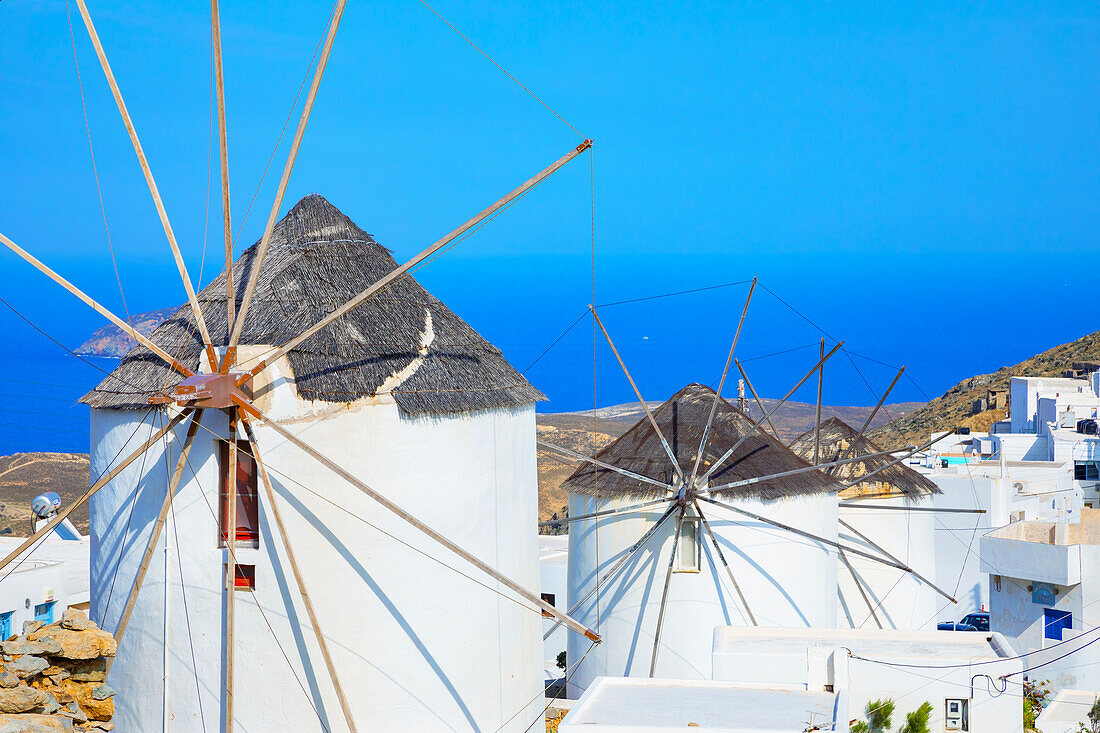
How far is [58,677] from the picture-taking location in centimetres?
1086

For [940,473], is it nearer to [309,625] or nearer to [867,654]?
[867,654]

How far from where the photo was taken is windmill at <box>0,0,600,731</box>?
11.3m

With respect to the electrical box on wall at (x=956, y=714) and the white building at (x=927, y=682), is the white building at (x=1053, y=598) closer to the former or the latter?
the white building at (x=927, y=682)

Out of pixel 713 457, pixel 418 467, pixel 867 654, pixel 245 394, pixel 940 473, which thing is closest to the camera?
pixel 245 394

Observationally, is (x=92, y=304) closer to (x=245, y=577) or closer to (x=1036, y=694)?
(x=245, y=577)

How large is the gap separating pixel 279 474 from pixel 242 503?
0.55 m

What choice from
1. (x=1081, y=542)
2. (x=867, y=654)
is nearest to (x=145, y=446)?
(x=867, y=654)

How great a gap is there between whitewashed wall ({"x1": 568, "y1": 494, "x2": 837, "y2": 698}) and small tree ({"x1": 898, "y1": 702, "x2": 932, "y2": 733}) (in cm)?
579

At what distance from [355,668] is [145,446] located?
3.03 meters

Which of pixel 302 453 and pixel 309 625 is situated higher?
pixel 302 453

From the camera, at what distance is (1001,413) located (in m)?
52.9

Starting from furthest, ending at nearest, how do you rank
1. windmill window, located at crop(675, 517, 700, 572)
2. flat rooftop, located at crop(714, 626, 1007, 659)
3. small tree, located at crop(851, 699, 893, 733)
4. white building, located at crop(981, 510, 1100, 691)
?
white building, located at crop(981, 510, 1100, 691)
windmill window, located at crop(675, 517, 700, 572)
flat rooftop, located at crop(714, 626, 1007, 659)
small tree, located at crop(851, 699, 893, 733)

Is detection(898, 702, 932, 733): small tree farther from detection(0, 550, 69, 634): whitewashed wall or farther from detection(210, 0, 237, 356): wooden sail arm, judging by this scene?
detection(0, 550, 69, 634): whitewashed wall

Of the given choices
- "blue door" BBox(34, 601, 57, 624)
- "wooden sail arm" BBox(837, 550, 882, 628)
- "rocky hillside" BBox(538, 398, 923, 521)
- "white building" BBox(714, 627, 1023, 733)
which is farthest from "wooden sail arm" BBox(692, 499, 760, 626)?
"rocky hillside" BBox(538, 398, 923, 521)
